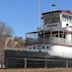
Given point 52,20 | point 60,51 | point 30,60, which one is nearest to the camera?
point 30,60

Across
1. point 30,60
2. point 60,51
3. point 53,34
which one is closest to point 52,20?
point 53,34

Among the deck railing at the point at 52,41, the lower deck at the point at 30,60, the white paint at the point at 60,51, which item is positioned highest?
the deck railing at the point at 52,41

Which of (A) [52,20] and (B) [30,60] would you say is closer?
(B) [30,60]

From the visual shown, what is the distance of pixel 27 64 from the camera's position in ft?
117

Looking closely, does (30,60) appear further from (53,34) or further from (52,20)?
(52,20)

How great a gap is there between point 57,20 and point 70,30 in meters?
2.26

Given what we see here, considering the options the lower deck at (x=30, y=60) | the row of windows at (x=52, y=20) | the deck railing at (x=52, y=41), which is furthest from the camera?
the row of windows at (x=52, y=20)

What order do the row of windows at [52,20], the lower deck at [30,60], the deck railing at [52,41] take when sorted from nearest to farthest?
the lower deck at [30,60]
the deck railing at [52,41]
the row of windows at [52,20]

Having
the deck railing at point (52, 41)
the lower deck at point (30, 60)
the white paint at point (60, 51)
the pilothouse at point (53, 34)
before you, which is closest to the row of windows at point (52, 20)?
the pilothouse at point (53, 34)

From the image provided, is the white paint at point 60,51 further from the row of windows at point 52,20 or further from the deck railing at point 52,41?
the row of windows at point 52,20

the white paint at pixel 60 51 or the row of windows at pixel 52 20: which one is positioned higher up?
the row of windows at pixel 52 20

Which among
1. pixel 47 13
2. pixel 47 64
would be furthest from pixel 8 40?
pixel 47 64

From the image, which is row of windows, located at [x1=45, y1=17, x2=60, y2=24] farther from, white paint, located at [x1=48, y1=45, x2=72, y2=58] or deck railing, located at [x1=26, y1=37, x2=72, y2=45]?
white paint, located at [x1=48, y1=45, x2=72, y2=58]

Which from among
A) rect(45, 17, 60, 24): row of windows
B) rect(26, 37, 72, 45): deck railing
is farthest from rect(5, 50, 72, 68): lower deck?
rect(45, 17, 60, 24): row of windows
